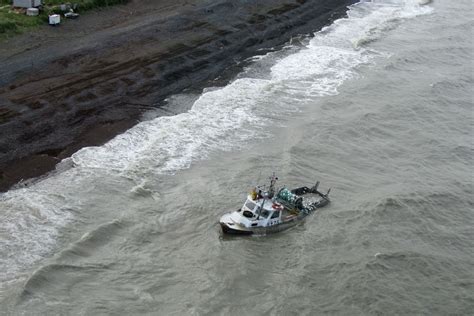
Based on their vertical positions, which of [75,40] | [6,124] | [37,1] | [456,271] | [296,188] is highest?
[37,1]

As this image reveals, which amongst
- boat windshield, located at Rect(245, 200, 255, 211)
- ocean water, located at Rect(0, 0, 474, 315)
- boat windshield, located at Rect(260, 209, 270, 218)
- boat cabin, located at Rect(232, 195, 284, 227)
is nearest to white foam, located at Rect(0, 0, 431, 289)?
ocean water, located at Rect(0, 0, 474, 315)

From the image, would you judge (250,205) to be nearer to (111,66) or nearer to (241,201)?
(241,201)

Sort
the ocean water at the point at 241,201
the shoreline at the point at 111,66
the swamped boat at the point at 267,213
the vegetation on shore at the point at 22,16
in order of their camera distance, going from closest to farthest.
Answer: the ocean water at the point at 241,201 < the swamped boat at the point at 267,213 < the shoreline at the point at 111,66 < the vegetation on shore at the point at 22,16

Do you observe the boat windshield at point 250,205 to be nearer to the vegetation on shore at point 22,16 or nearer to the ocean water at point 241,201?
the ocean water at point 241,201

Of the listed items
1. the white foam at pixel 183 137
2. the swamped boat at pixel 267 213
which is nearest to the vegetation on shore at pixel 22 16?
the white foam at pixel 183 137

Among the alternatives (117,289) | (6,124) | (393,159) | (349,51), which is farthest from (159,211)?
(349,51)

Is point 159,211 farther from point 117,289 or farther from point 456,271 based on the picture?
point 456,271
